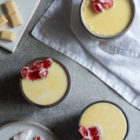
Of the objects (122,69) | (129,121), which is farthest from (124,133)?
(122,69)

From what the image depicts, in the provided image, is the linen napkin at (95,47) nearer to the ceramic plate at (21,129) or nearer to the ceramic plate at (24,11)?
the ceramic plate at (24,11)

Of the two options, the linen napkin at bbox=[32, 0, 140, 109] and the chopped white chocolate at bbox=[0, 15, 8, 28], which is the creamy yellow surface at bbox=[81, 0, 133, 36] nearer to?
the linen napkin at bbox=[32, 0, 140, 109]

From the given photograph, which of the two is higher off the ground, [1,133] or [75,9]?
[75,9]

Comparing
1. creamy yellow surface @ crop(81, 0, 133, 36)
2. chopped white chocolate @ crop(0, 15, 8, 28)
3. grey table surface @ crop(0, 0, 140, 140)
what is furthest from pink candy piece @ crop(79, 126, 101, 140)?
chopped white chocolate @ crop(0, 15, 8, 28)

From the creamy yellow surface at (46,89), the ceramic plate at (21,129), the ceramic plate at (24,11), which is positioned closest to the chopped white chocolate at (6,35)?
the ceramic plate at (24,11)

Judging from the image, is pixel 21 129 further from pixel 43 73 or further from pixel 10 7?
pixel 10 7

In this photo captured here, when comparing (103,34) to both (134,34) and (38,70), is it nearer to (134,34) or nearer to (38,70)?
(134,34)

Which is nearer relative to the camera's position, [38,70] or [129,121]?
[38,70]
